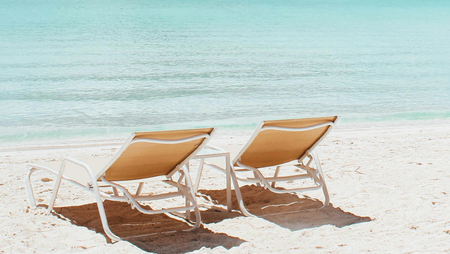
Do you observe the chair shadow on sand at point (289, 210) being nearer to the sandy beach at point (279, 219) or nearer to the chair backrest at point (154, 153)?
the sandy beach at point (279, 219)

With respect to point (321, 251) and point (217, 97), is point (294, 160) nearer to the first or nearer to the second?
point (321, 251)

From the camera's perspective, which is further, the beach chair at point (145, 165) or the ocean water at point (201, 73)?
the ocean water at point (201, 73)

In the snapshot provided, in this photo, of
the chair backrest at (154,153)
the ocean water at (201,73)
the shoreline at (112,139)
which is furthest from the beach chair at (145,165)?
the ocean water at (201,73)

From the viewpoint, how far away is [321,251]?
3.19 m

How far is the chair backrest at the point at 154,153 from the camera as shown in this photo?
3.28 m

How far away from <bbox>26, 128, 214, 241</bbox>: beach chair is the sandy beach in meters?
0.22

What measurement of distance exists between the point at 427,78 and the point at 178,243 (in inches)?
790

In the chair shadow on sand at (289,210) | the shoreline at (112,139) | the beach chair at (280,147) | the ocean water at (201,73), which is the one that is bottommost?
the ocean water at (201,73)

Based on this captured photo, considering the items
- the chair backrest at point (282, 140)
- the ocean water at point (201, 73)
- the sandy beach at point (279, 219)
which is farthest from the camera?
the ocean water at point (201, 73)

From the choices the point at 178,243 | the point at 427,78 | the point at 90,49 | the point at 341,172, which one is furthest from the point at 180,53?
the point at 178,243

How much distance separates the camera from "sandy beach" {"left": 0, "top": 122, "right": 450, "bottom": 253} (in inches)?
129

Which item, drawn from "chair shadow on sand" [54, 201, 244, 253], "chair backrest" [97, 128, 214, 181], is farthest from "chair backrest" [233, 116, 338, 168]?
"chair shadow on sand" [54, 201, 244, 253]

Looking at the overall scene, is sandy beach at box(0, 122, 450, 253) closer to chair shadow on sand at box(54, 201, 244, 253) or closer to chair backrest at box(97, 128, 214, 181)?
chair shadow on sand at box(54, 201, 244, 253)

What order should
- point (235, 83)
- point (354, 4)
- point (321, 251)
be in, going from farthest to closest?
1. point (354, 4)
2. point (235, 83)
3. point (321, 251)
